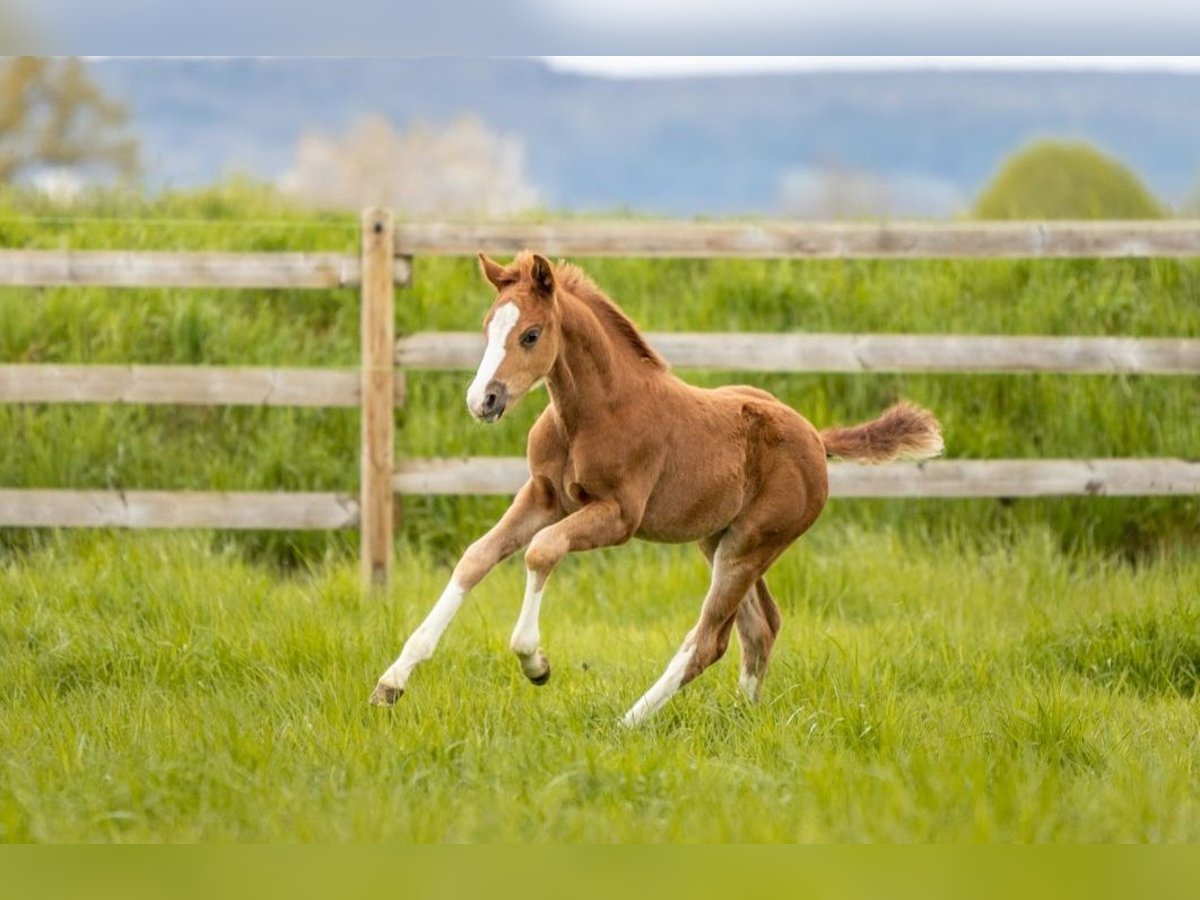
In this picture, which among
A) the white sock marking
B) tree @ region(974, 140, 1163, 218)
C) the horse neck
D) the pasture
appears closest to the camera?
the pasture

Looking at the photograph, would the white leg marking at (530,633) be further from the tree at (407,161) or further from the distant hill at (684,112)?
the distant hill at (684,112)

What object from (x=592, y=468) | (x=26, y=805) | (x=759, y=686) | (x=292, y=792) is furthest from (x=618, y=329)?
(x=26, y=805)

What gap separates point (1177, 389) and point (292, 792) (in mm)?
6919

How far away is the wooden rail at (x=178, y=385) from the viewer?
7.97 meters

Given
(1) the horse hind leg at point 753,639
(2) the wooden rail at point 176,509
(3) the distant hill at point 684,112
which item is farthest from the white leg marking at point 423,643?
(3) the distant hill at point 684,112

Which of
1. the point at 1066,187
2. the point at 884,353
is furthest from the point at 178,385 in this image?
the point at 1066,187

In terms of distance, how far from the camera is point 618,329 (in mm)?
4996

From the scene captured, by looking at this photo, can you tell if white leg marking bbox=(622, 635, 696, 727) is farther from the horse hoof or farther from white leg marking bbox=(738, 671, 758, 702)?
the horse hoof

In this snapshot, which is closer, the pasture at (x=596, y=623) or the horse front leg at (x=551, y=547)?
the pasture at (x=596, y=623)

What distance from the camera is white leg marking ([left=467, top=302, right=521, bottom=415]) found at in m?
4.25

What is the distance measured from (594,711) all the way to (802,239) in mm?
3793

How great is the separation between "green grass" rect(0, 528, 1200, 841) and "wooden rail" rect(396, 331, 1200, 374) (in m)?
1.09

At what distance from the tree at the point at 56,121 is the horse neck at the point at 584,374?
37.6 ft

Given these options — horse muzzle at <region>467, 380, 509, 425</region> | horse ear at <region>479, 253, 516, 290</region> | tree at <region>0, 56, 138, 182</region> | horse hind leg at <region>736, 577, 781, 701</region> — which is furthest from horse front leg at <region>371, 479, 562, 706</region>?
tree at <region>0, 56, 138, 182</region>
